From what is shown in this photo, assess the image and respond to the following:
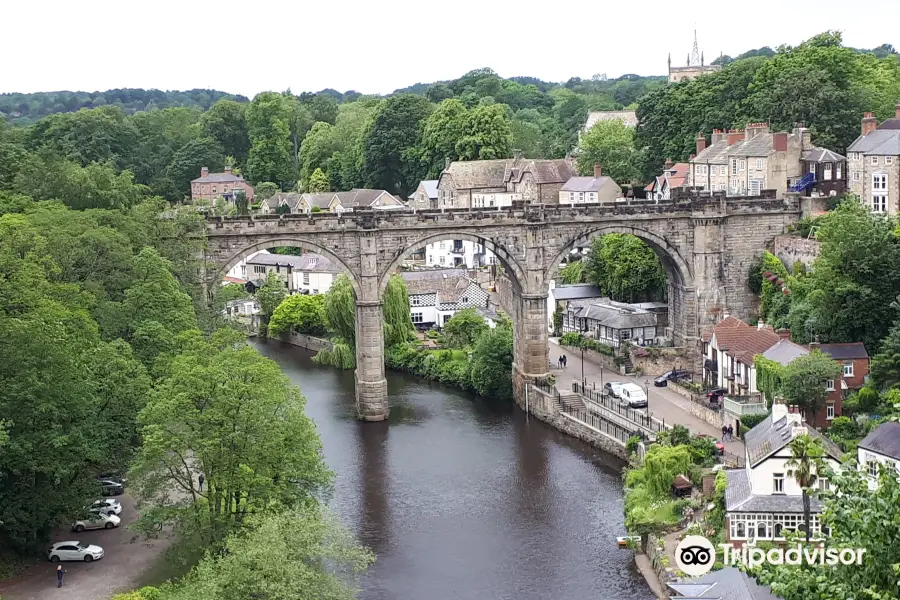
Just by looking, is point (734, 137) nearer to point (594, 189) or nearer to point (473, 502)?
point (594, 189)

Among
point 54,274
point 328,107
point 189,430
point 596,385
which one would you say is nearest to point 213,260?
point 54,274

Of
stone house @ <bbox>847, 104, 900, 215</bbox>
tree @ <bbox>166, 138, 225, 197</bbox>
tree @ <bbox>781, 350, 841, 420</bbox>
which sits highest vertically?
tree @ <bbox>166, 138, 225, 197</bbox>

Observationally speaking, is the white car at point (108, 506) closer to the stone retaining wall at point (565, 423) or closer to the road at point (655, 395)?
the stone retaining wall at point (565, 423)

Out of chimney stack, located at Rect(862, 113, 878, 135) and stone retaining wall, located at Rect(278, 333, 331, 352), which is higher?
chimney stack, located at Rect(862, 113, 878, 135)

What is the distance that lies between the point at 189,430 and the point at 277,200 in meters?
95.6

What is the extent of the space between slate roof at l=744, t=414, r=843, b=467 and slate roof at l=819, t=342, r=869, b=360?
8.97 m

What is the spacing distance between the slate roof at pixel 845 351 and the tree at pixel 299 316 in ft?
140

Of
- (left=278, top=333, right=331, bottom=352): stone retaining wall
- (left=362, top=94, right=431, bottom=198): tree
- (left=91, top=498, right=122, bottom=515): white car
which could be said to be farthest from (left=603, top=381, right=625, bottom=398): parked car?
(left=362, top=94, right=431, bottom=198): tree

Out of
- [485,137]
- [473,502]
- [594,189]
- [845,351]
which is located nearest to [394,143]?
[485,137]

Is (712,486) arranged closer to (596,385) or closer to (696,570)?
(696,570)

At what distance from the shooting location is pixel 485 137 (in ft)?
402

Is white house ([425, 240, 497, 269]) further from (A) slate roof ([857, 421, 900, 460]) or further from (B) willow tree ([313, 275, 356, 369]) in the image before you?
(A) slate roof ([857, 421, 900, 460])

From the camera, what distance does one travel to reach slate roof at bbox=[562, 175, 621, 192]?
99.9 metres

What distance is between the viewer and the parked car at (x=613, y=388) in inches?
2586
